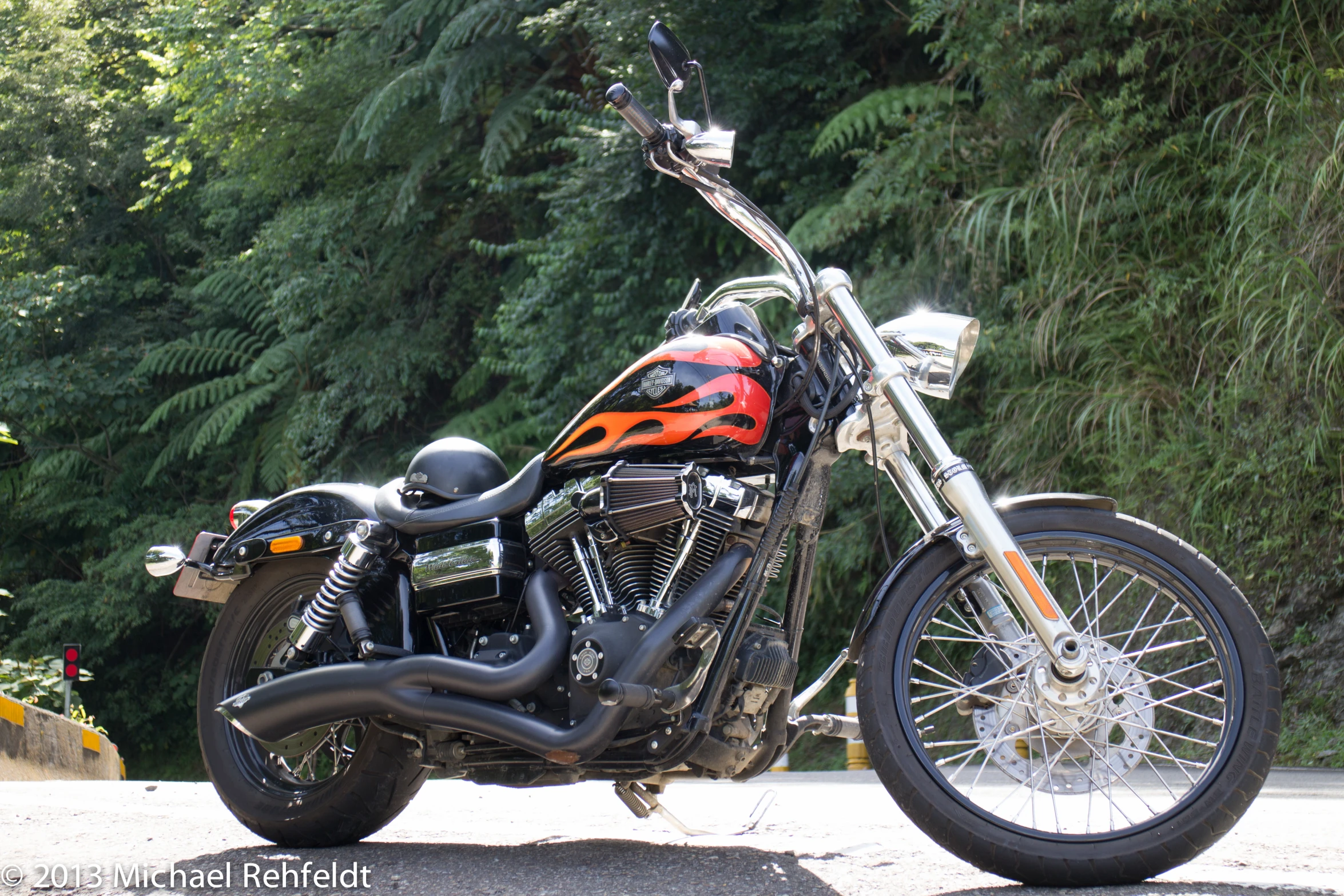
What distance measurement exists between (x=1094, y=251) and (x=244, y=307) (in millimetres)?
12400

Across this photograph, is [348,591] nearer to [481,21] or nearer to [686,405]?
[686,405]

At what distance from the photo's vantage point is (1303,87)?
7.02 meters

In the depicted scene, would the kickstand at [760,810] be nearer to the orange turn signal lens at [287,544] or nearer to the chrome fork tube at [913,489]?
the chrome fork tube at [913,489]

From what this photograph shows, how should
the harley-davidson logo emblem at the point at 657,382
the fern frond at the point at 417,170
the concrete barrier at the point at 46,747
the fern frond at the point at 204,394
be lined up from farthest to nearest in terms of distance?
the fern frond at the point at 204,394 < the fern frond at the point at 417,170 < the concrete barrier at the point at 46,747 < the harley-davidson logo emblem at the point at 657,382

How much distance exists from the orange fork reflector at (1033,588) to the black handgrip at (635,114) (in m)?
1.30

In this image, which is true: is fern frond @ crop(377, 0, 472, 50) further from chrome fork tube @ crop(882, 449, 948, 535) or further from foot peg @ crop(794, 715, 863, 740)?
foot peg @ crop(794, 715, 863, 740)

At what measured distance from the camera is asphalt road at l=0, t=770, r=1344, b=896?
2.58 m

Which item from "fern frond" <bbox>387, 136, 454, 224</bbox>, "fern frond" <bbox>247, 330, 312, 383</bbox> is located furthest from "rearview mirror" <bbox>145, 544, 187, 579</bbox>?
"fern frond" <bbox>247, 330, 312, 383</bbox>

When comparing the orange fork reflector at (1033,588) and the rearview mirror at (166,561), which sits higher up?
the orange fork reflector at (1033,588)

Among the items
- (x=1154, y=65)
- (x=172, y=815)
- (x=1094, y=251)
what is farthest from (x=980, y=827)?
(x=1154, y=65)

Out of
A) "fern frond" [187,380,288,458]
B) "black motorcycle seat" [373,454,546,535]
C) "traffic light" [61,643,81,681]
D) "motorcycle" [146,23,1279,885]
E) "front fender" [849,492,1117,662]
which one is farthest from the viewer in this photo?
"fern frond" [187,380,288,458]

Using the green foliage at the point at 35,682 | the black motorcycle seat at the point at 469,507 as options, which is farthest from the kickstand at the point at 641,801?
the green foliage at the point at 35,682

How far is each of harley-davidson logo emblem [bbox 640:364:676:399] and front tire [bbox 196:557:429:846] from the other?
116 centimetres

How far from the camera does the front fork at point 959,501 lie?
2537 millimetres
